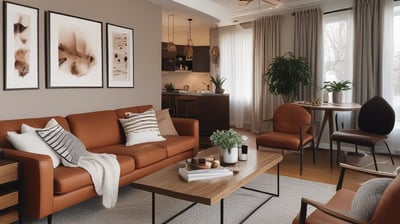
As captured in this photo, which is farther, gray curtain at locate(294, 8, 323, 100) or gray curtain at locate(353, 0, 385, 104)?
gray curtain at locate(294, 8, 323, 100)

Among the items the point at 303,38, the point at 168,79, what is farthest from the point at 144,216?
the point at 168,79

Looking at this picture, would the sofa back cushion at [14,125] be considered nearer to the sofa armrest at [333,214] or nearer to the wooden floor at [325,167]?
the sofa armrest at [333,214]

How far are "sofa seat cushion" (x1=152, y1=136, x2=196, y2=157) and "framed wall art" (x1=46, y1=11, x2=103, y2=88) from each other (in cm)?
120

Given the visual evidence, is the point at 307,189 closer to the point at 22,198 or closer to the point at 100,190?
the point at 100,190

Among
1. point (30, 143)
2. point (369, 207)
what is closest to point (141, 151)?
point (30, 143)

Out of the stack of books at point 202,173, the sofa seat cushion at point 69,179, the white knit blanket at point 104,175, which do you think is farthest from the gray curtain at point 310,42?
the sofa seat cushion at point 69,179

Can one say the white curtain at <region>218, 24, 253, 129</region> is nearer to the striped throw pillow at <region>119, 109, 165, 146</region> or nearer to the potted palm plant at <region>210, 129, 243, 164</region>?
the striped throw pillow at <region>119, 109, 165, 146</region>

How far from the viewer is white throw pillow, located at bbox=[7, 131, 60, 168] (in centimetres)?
281

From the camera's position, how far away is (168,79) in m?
10.1

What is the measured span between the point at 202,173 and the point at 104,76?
2431 mm

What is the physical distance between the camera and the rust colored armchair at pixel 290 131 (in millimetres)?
4312

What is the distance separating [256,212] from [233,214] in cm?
22

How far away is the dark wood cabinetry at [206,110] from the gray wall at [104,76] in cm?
93

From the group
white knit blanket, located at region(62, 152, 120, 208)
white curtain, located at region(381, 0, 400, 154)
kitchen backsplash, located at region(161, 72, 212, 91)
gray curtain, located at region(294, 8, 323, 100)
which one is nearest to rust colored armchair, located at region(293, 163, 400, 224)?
white knit blanket, located at region(62, 152, 120, 208)
